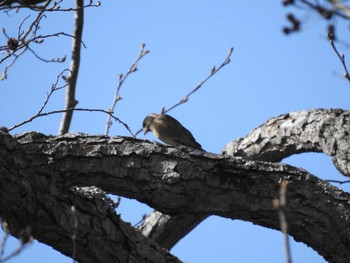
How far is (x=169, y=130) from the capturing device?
264 inches

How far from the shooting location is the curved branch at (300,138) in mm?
4395

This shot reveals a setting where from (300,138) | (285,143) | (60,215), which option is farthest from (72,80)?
(60,215)

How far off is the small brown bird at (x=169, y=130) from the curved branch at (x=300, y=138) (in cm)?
103

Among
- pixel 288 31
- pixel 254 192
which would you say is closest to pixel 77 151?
pixel 254 192

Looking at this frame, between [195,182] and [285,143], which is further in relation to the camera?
[285,143]

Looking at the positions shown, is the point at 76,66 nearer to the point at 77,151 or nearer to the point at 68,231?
the point at 77,151

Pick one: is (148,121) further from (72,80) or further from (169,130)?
(72,80)

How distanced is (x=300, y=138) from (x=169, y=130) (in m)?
2.11

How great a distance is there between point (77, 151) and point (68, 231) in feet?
2.36

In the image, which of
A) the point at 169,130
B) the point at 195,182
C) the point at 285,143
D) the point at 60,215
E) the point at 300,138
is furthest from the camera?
the point at 169,130

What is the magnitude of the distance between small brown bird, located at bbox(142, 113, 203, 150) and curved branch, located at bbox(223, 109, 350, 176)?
103cm

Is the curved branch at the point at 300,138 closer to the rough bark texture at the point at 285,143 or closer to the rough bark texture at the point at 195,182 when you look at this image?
the rough bark texture at the point at 285,143

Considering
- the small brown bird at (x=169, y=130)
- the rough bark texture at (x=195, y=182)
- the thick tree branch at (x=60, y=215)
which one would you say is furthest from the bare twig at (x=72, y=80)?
the thick tree branch at (x=60, y=215)

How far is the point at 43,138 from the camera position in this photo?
3.67 metres
